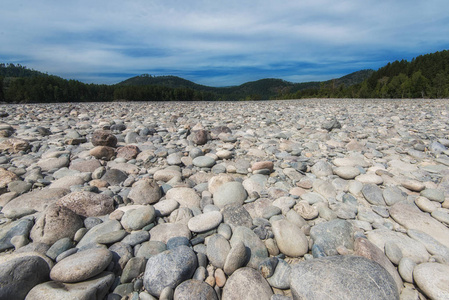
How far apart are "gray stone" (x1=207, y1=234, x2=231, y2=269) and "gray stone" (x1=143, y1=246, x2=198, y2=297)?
13 cm

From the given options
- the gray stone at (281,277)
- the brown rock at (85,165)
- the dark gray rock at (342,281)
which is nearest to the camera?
the dark gray rock at (342,281)

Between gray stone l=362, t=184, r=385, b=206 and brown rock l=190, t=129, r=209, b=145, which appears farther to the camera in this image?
brown rock l=190, t=129, r=209, b=145

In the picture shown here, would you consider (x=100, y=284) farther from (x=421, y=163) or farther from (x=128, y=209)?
(x=421, y=163)

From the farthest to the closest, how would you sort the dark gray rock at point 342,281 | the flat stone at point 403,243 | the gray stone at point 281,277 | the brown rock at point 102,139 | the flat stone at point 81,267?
the brown rock at point 102,139
the flat stone at point 403,243
the gray stone at point 281,277
the flat stone at point 81,267
the dark gray rock at point 342,281

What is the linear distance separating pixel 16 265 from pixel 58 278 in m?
0.25

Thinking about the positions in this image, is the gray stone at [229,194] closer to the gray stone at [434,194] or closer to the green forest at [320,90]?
the gray stone at [434,194]

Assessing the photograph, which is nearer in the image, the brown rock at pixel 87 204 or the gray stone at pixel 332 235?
the gray stone at pixel 332 235

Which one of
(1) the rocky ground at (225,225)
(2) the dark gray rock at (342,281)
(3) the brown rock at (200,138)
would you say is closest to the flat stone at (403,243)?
(1) the rocky ground at (225,225)

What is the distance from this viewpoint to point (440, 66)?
1416 inches

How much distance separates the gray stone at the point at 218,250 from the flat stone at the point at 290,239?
0.43 m

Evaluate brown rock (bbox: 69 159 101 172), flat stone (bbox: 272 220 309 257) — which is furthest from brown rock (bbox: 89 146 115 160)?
flat stone (bbox: 272 220 309 257)

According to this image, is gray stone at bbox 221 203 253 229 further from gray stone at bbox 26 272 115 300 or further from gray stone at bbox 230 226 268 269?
gray stone at bbox 26 272 115 300

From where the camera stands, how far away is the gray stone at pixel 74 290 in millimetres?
1238

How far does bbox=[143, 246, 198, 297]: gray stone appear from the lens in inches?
55.7
